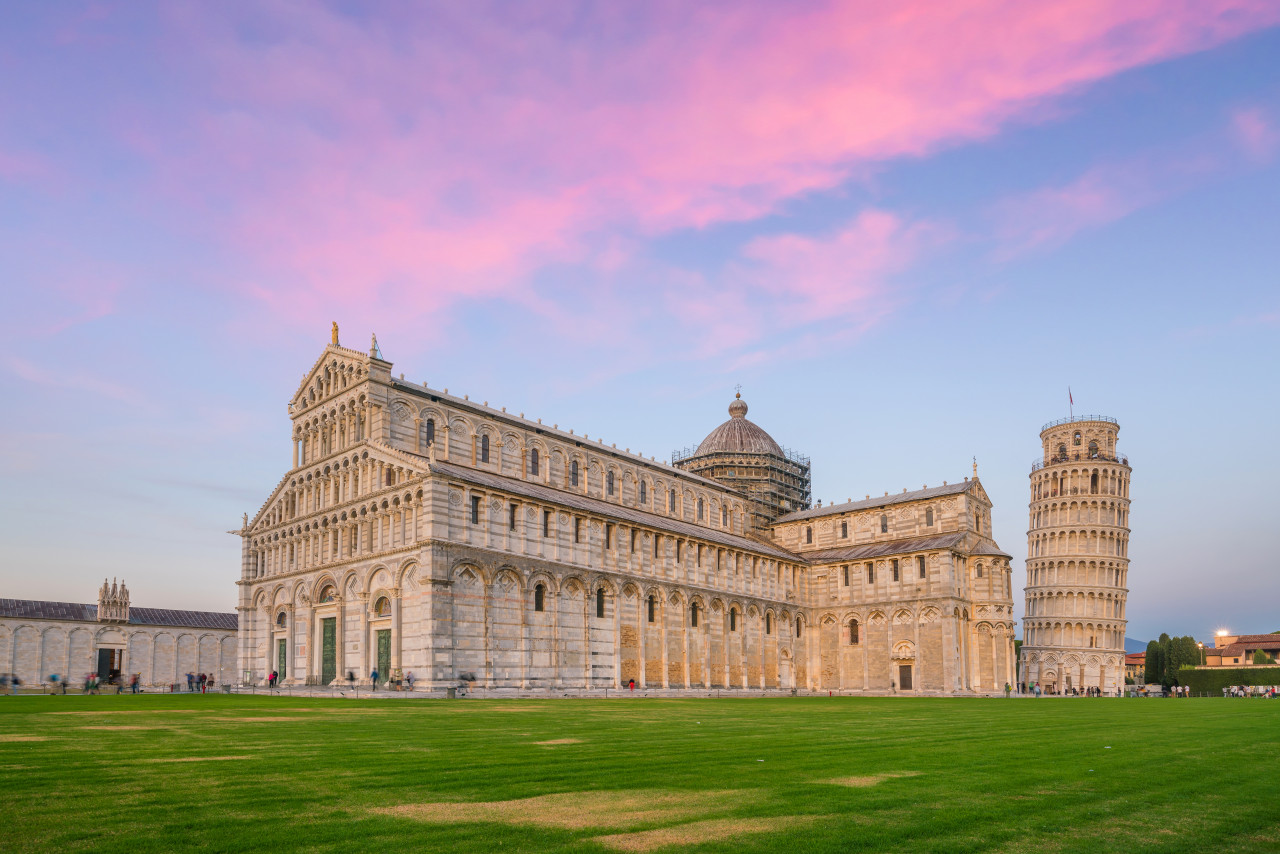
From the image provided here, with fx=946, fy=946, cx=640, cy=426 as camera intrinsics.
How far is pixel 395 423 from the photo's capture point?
5622cm

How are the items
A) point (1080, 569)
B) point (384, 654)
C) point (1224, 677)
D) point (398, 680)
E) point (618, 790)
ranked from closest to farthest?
point (618, 790)
point (398, 680)
point (384, 654)
point (1224, 677)
point (1080, 569)

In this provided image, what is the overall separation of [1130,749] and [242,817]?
1648 centimetres

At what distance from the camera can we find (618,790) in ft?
39.5

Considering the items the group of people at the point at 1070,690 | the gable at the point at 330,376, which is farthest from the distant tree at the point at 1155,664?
the gable at the point at 330,376

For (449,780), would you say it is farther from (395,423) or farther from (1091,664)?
(1091,664)

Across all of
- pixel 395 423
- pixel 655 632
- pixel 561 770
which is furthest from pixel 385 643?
pixel 561 770

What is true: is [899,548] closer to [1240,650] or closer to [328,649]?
[328,649]

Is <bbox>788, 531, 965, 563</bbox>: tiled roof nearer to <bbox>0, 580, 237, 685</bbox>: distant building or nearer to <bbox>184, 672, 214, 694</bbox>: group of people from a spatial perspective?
<bbox>184, 672, 214, 694</bbox>: group of people

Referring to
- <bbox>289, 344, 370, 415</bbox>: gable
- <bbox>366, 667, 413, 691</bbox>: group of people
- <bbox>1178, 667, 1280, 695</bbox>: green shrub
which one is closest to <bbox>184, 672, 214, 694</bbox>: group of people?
<bbox>366, 667, 413, 691</bbox>: group of people

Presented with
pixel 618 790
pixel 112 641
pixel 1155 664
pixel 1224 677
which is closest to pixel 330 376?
pixel 112 641

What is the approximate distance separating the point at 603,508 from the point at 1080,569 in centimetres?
6631

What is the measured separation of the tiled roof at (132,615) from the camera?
2840 inches

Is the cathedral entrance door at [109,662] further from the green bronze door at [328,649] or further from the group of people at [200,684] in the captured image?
the green bronze door at [328,649]

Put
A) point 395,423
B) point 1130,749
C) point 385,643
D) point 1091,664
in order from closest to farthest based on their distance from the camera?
point 1130,749
point 385,643
point 395,423
point 1091,664
